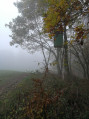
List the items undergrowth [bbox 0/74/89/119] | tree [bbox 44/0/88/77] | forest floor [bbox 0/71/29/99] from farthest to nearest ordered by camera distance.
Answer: forest floor [bbox 0/71/29/99]
tree [bbox 44/0/88/77]
undergrowth [bbox 0/74/89/119]

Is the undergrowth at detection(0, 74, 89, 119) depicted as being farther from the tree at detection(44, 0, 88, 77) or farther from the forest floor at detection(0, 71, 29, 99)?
the tree at detection(44, 0, 88, 77)

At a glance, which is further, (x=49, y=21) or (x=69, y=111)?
(x=49, y=21)

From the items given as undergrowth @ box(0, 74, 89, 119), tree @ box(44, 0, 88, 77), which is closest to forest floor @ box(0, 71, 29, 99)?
undergrowth @ box(0, 74, 89, 119)

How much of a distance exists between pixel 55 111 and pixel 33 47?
9727 mm

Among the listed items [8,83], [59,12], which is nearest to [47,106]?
[59,12]

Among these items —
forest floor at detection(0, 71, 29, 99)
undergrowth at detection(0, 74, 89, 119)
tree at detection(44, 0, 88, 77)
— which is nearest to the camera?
undergrowth at detection(0, 74, 89, 119)

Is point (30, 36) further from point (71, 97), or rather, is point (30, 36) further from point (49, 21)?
point (71, 97)

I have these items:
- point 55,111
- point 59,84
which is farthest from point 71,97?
point 59,84

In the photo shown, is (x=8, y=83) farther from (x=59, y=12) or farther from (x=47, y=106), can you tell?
(x=59, y=12)

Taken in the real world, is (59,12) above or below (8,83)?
above

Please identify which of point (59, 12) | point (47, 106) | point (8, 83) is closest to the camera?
point (47, 106)

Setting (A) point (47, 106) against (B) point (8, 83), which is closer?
(A) point (47, 106)

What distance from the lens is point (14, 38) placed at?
1103 centimetres

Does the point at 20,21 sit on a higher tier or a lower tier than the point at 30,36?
higher
